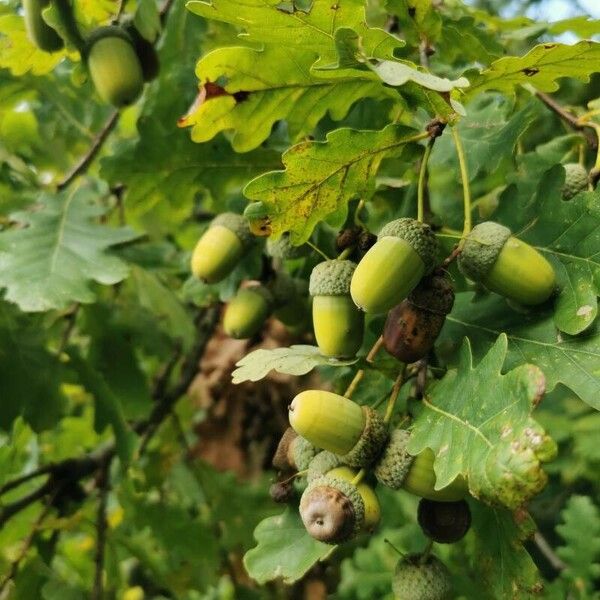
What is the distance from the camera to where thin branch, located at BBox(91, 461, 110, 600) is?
1840 mm

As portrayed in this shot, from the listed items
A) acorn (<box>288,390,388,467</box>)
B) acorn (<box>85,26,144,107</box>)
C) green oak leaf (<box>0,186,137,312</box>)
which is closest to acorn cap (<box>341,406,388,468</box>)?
acorn (<box>288,390,388,467</box>)

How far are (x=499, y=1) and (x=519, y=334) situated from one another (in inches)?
151

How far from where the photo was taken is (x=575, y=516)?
189cm

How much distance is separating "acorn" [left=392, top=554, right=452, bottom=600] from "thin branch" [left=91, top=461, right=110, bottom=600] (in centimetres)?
92

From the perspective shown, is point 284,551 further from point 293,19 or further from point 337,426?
point 293,19

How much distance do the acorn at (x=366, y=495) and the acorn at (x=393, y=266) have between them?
22cm

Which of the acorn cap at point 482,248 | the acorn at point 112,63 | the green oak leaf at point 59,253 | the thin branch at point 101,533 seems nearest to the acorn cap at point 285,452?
the acorn cap at point 482,248

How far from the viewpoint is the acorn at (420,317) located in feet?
3.58

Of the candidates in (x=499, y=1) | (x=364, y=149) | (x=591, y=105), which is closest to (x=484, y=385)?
(x=364, y=149)

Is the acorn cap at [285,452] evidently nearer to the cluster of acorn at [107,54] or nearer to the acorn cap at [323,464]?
the acorn cap at [323,464]

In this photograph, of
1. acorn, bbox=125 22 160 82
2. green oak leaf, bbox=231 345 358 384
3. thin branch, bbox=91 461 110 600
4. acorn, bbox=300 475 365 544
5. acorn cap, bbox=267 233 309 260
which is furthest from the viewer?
thin branch, bbox=91 461 110 600

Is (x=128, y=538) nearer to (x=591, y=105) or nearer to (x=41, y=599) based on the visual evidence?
(x=41, y=599)

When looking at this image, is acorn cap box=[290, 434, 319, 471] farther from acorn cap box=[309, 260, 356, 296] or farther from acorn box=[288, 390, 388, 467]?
acorn cap box=[309, 260, 356, 296]

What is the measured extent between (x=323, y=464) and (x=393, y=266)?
0.29 metres
